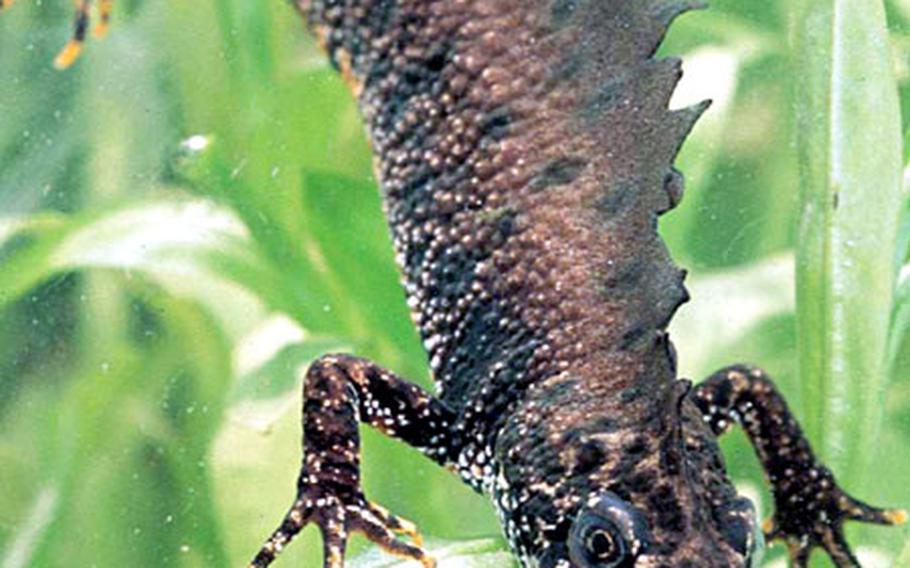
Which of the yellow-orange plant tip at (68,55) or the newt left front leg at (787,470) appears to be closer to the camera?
the newt left front leg at (787,470)

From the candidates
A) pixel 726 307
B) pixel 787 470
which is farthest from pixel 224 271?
pixel 787 470

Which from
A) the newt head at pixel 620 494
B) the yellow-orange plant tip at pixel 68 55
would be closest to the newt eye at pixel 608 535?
the newt head at pixel 620 494

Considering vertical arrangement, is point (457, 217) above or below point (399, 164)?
below

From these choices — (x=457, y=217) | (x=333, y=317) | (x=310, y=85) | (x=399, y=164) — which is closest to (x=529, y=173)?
(x=457, y=217)

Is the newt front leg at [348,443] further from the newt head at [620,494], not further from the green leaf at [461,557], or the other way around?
the newt head at [620,494]

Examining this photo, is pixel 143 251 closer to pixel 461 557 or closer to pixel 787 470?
pixel 461 557

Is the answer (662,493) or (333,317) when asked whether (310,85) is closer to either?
(333,317)
